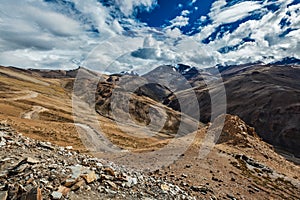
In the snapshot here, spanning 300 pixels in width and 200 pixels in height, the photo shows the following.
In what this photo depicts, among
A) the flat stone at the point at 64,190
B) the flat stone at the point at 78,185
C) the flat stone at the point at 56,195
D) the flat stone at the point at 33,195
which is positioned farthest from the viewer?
the flat stone at the point at 78,185

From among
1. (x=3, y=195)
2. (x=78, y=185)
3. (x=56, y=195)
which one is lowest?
(x=3, y=195)

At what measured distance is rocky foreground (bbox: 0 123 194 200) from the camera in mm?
13484

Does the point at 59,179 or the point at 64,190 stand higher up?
the point at 59,179

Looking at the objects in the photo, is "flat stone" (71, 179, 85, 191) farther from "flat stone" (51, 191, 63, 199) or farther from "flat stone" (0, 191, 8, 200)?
"flat stone" (0, 191, 8, 200)

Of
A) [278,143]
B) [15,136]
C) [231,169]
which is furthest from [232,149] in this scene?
[278,143]

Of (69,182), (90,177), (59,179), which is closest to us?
(69,182)

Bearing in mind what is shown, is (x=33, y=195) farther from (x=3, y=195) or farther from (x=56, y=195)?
(x=3, y=195)

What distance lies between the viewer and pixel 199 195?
21.8 metres

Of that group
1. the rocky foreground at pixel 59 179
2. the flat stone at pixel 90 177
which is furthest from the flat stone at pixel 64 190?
the flat stone at pixel 90 177

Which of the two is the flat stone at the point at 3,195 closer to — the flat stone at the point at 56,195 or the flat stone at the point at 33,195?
the flat stone at the point at 33,195

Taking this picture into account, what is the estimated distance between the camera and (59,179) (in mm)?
14453

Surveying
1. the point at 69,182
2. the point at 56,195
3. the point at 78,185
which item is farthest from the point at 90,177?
the point at 56,195

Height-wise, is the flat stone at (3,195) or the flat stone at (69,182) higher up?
the flat stone at (69,182)

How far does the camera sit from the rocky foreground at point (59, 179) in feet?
44.2
